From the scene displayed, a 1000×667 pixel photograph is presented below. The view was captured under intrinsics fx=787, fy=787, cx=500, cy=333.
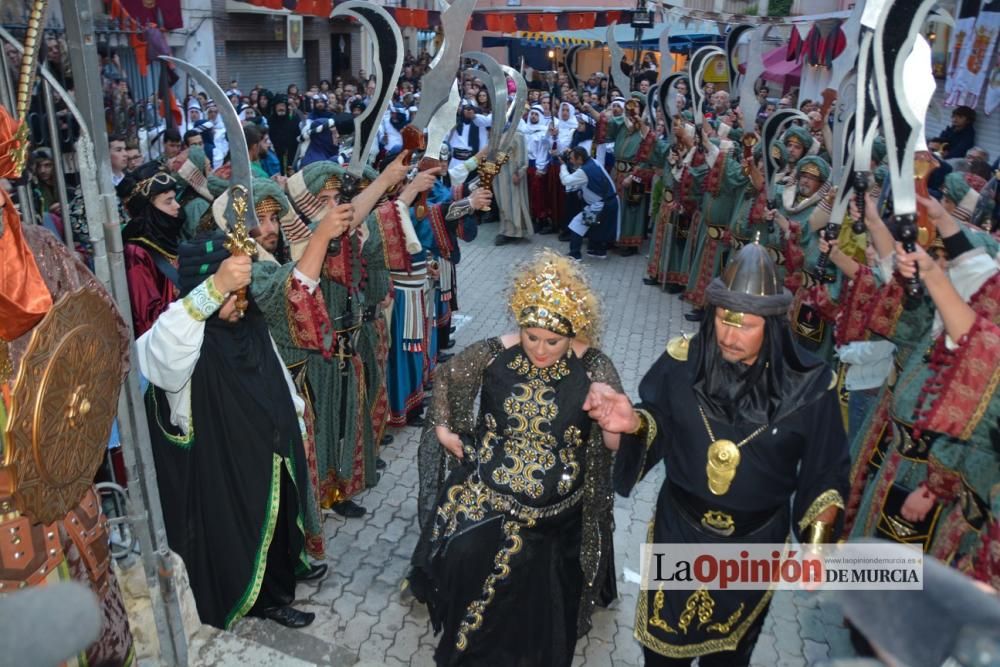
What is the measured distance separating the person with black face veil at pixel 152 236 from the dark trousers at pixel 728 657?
3.09 m

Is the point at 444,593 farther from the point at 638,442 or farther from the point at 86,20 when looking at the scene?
the point at 86,20

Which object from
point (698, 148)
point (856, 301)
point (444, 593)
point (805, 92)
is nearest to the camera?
point (444, 593)

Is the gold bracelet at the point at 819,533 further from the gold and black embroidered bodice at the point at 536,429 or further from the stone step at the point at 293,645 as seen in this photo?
the stone step at the point at 293,645

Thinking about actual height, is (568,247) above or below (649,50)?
below

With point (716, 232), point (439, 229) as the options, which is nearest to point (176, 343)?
point (439, 229)

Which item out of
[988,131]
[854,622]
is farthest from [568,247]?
[854,622]

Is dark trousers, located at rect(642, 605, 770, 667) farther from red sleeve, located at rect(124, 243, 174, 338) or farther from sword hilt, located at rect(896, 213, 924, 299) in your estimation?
red sleeve, located at rect(124, 243, 174, 338)

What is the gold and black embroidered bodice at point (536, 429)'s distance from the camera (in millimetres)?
3262

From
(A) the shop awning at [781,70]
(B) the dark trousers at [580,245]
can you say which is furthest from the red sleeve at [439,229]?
(A) the shop awning at [781,70]

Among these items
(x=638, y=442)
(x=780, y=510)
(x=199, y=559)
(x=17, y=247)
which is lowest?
(x=199, y=559)

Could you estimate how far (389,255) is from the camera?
527 cm

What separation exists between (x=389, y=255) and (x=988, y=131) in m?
10.3

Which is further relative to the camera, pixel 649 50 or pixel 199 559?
pixel 649 50

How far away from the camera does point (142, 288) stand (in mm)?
4223
